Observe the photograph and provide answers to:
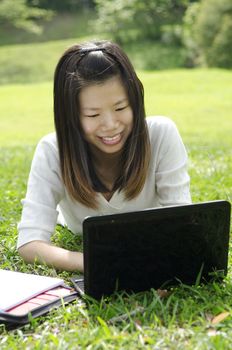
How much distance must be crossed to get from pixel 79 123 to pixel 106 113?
173 mm

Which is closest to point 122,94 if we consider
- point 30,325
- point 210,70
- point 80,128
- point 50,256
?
point 80,128

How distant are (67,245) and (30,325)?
110 cm

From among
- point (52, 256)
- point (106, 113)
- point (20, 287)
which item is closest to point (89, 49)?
point (106, 113)

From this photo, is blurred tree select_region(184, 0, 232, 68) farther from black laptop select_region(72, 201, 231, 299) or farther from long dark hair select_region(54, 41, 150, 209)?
black laptop select_region(72, 201, 231, 299)

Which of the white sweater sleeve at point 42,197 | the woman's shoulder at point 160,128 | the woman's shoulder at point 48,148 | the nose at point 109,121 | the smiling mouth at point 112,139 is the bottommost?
the white sweater sleeve at point 42,197

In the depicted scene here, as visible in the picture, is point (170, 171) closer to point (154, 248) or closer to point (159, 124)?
point (159, 124)

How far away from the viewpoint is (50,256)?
2.93 metres

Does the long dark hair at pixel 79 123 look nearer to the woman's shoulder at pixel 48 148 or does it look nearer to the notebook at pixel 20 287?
the woman's shoulder at pixel 48 148

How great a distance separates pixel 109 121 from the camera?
2.82m

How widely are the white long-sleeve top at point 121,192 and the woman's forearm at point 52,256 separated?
7 cm

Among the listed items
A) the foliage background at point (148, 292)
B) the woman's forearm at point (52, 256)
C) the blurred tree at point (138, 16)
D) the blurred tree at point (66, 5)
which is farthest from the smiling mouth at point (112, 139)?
the blurred tree at point (66, 5)

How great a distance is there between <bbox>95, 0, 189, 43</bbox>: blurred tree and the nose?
82.8ft

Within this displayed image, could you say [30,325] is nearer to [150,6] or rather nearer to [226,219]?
[226,219]

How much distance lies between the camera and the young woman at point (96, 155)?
2.85m
